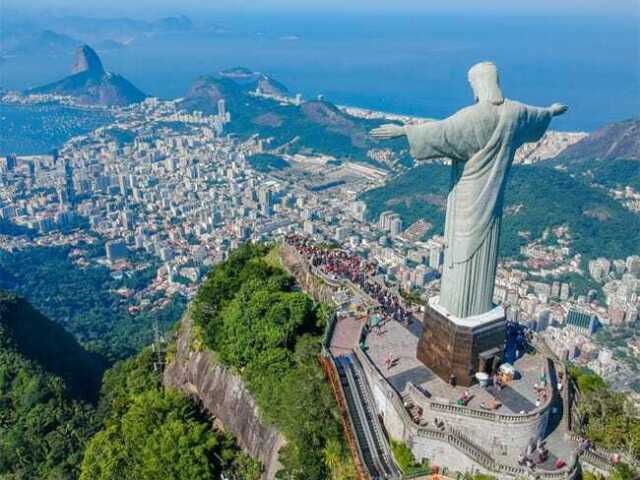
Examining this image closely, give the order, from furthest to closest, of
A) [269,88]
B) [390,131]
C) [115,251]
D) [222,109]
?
[269,88]
[222,109]
[115,251]
[390,131]

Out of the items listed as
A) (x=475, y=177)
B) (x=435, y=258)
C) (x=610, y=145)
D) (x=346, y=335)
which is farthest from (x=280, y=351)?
(x=610, y=145)

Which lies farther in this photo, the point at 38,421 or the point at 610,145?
the point at 610,145

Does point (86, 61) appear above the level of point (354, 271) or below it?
below

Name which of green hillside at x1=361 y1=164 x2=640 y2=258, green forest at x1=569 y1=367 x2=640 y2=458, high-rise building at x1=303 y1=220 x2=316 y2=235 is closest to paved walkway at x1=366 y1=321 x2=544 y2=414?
green forest at x1=569 y1=367 x2=640 y2=458

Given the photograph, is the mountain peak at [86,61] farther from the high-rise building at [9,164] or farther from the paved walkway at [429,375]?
the paved walkway at [429,375]

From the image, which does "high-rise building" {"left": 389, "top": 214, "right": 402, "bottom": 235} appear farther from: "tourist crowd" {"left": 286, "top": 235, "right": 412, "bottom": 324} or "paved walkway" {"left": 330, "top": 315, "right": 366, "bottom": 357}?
"paved walkway" {"left": 330, "top": 315, "right": 366, "bottom": 357}

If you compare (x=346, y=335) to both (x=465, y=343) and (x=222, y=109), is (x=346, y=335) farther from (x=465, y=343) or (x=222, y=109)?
(x=222, y=109)

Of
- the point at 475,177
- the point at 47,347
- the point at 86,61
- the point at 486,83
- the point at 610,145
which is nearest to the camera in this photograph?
the point at 486,83
